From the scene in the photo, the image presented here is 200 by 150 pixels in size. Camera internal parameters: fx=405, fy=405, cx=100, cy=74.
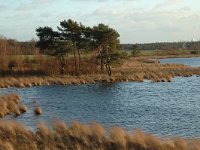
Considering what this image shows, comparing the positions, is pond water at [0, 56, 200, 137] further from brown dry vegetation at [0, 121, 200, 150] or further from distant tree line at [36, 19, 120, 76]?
distant tree line at [36, 19, 120, 76]

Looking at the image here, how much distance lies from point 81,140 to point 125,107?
49.4ft

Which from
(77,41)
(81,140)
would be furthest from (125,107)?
(77,41)

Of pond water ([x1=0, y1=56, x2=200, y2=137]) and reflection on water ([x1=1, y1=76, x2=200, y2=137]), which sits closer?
pond water ([x1=0, y1=56, x2=200, y2=137])

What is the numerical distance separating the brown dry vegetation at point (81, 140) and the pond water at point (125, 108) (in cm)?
459

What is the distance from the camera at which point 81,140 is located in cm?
1485

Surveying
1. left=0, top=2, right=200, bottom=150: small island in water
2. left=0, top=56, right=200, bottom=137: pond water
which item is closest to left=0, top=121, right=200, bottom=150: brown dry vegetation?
left=0, top=2, right=200, bottom=150: small island in water

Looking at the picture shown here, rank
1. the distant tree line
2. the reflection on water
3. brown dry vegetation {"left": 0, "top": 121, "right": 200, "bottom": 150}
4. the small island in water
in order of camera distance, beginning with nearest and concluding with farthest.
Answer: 1. brown dry vegetation {"left": 0, "top": 121, "right": 200, "bottom": 150}
2. the small island in water
3. the reflection on water
4. the distant tree line

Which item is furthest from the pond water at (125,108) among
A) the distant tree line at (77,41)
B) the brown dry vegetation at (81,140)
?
the distant tree line at (77,41)

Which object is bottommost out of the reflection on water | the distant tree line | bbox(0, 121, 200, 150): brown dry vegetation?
the reflection on water

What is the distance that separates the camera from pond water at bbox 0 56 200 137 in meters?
22.0

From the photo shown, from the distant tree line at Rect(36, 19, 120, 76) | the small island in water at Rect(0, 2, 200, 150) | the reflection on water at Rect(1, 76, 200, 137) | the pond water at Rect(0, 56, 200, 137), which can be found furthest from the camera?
the distant tree line at Rect(36, 19, 120, 76)

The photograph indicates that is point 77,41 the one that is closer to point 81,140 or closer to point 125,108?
point 125,108

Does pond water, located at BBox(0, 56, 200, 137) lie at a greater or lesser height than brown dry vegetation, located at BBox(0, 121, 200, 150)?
lesser

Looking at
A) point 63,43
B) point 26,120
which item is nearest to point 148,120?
point 26,120
